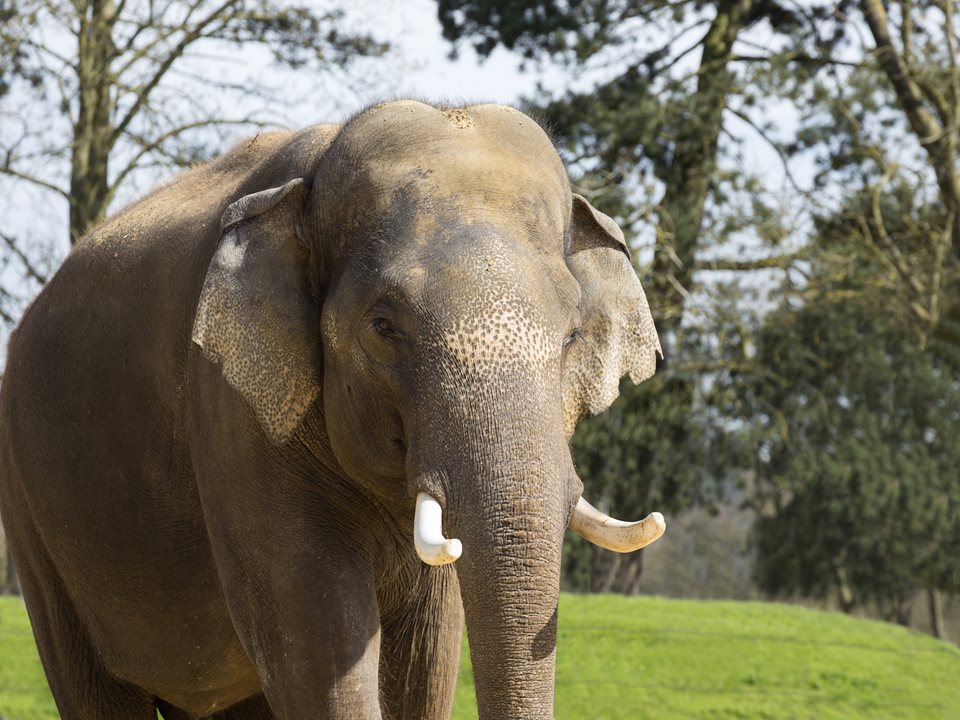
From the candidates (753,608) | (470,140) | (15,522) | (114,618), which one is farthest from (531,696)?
(753,608)

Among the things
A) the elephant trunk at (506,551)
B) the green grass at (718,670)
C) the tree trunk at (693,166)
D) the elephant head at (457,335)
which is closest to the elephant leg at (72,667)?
the elephant head at (457,335)

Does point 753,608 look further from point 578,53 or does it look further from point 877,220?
point 578,53

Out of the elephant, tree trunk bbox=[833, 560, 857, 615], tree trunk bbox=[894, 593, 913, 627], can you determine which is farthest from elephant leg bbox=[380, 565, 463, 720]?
tree trunk bbox=[894, 593, 913, 627]

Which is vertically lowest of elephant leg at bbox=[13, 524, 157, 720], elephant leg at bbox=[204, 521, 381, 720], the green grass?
the green grass

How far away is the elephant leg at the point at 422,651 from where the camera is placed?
405cm

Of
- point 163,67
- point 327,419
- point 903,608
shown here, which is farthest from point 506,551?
point 903,608

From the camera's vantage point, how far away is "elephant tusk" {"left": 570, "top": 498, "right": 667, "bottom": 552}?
3.10m

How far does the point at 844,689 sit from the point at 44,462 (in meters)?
6.45

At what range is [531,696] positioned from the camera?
2809 mm

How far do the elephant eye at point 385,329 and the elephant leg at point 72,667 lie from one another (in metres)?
2.11

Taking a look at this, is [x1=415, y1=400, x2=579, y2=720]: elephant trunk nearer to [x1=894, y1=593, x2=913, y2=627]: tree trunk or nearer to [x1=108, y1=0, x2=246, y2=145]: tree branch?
[x1=108, y1=0, x2=246, y2=145]: tree branch

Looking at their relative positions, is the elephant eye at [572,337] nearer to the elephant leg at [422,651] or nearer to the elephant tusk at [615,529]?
the elephant tusk at [615,529]

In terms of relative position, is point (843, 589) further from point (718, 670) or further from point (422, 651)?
point (422, 651)

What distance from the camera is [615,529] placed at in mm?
3225
